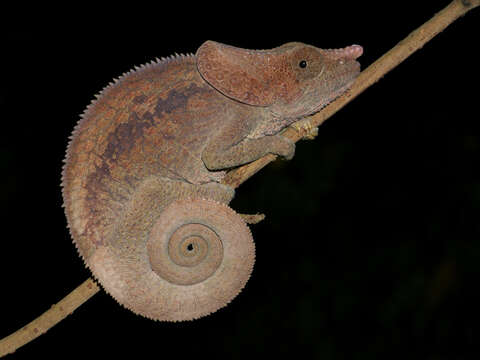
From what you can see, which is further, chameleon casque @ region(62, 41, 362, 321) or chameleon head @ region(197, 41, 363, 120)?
chameleon head @ region(197, 41, 363, 120)

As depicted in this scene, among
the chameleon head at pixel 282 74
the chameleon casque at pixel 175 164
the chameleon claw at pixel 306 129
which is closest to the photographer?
the chameleon casque at pixel 175 164

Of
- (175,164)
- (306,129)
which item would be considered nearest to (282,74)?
(306,129)

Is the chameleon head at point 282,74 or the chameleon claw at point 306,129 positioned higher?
the chameleon head at point 282,74

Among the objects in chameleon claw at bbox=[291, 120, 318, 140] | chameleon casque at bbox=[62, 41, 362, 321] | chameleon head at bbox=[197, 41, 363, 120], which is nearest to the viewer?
chameleon casque at bbox=[62, 41, 362, 321]

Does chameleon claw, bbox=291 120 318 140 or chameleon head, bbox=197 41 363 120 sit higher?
chameleon head, bbox=197 41 363 120

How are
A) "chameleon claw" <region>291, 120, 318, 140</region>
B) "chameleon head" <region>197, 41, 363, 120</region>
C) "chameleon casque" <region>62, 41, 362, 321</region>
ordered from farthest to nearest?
"chameleon claw" <region>291, 120, 318, 140</region> < "chameleon head" <region>197, 41, 363, 120</region> < "chameleon casque" <region>62, 41, 362, 321</region>

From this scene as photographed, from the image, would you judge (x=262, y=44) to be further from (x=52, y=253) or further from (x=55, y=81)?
(x=52, y=253)

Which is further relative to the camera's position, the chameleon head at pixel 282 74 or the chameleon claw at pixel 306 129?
the chameleon claw at pixel 306 129

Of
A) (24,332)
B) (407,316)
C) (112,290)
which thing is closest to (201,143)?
(112,290)
